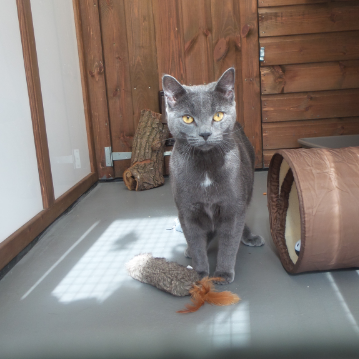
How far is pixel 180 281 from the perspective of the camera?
1285mm

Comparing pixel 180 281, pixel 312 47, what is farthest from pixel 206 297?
pixel 312 47

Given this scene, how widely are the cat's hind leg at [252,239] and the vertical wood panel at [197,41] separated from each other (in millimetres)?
1803

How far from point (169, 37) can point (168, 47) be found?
0.08 meters

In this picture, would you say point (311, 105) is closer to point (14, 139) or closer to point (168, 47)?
point (168, 47)

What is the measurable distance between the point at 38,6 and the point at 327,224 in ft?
6.92

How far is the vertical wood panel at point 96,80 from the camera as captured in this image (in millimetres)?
3100

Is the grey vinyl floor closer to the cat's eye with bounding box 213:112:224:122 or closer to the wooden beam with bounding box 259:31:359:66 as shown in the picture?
the cat's eye with bounding box 213:112:224:122

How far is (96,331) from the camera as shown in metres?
1.12

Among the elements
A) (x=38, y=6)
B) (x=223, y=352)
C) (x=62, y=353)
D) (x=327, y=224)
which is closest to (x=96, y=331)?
(x=62, y=353)

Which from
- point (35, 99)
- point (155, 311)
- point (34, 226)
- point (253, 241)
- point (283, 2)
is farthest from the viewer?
point (283, 2)

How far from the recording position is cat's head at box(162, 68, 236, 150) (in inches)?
49.8

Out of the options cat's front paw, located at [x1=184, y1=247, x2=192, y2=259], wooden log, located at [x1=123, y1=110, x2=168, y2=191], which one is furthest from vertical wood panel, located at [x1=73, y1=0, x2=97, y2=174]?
cat's front paw, located at [x1=184, y1=247, x2=192, y2=259]

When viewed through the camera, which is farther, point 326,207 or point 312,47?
point 312,47

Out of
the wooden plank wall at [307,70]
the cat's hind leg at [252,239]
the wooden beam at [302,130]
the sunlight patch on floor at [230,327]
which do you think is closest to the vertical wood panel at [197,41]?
the wooden plank wall at [307,70]
